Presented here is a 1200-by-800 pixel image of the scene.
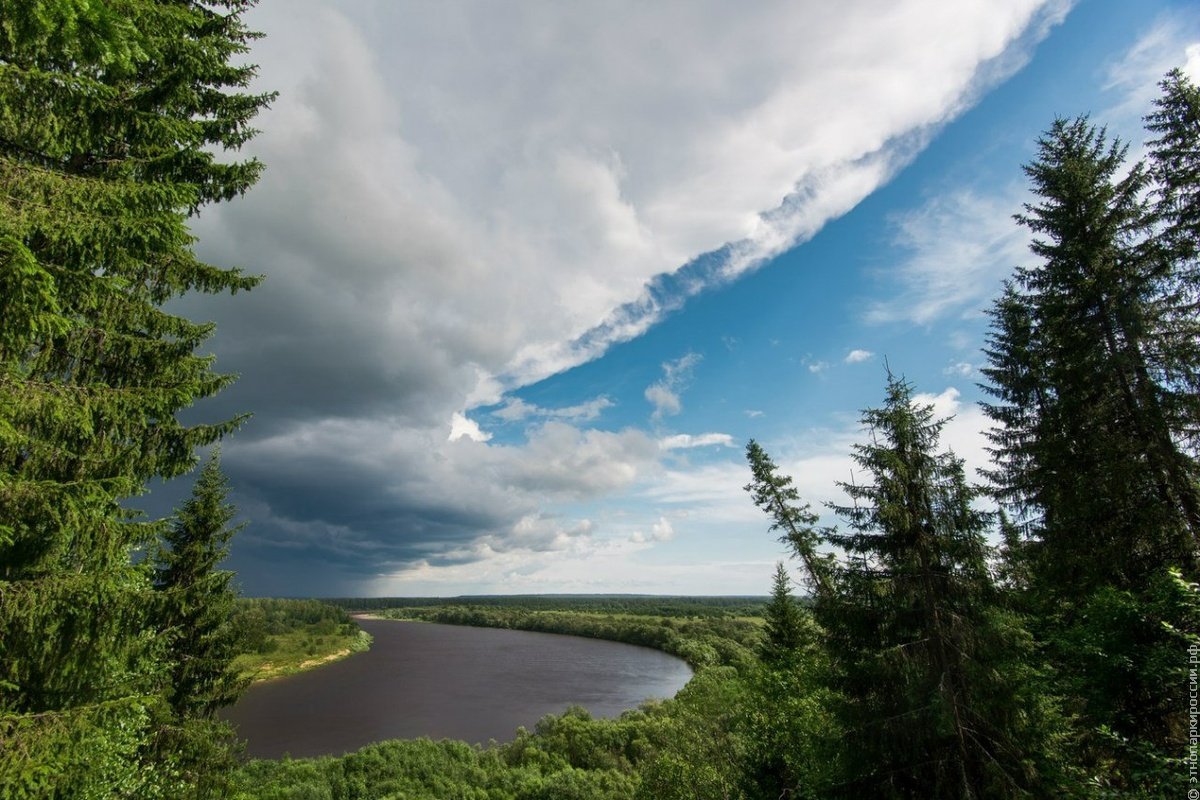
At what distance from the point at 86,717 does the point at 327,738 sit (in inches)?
2140

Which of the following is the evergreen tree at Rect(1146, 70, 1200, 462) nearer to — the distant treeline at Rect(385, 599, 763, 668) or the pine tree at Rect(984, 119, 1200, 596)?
the pine tree at Rect(984, 119, 1200, 596)

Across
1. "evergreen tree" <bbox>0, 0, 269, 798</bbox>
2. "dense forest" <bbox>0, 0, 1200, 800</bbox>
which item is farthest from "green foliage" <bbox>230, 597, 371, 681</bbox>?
"evergreen tree" <bbox>0, 0, 269, 798</bbox>

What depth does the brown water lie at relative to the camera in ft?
157

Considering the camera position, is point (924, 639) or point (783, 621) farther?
point (783, 621)

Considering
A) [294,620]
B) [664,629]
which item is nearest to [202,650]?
[664,629]

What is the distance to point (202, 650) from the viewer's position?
526 inches

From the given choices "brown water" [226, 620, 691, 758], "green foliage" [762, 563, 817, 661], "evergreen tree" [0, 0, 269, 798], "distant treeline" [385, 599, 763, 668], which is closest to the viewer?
"evergreen tree" [0, 0, 269, 798]

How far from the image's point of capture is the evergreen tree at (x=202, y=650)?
12242 mm

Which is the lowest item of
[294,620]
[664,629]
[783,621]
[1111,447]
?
[294,620]

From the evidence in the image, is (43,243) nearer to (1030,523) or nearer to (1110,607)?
(1110,607)

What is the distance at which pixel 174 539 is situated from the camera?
13703mm

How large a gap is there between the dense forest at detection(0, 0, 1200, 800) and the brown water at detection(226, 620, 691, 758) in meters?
34.9

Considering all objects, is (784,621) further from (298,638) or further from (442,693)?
(298,638)

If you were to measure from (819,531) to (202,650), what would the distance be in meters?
16.0
